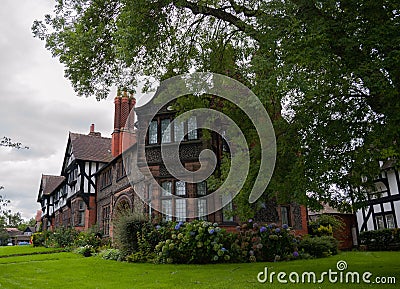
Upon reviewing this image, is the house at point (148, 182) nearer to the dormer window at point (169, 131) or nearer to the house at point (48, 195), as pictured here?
the dormer window at point (169, 131)

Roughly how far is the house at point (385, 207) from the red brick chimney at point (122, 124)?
59.0 ft

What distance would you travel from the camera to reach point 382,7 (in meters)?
7.33

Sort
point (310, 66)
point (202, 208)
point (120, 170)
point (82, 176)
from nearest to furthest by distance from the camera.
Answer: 1. point (310, 66)
2. point (202, 208)
3. point (120, 170)
4. point (82, 176)

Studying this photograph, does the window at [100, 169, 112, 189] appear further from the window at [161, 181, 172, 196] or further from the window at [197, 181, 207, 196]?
the window at [197, 181, 207, 196]

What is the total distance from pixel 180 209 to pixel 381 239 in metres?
12.0

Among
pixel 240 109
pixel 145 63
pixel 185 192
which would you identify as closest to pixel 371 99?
pixel 240 109

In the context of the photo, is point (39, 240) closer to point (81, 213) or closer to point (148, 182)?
point (81, 213)

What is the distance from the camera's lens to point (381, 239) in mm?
20875

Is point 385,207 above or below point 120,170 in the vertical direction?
below

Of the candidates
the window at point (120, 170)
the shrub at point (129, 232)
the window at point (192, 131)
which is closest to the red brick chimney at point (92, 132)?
the window at point (120, 170)

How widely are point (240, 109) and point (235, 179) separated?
87.1 inches

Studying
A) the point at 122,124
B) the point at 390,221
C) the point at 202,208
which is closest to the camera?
the point at 202,208

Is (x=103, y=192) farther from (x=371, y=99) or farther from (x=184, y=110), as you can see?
(x=371, y=99)

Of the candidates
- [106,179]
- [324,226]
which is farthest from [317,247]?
[106,179]
